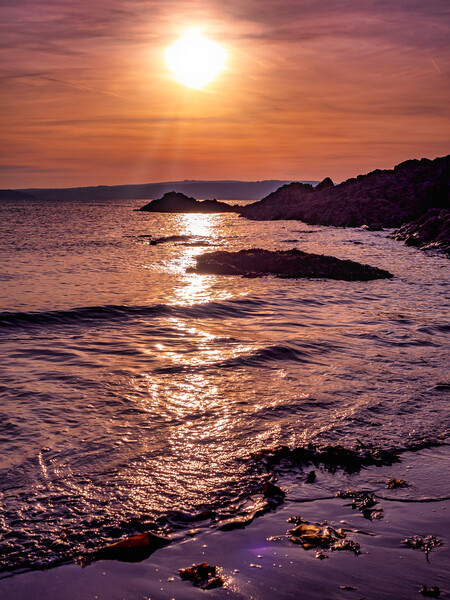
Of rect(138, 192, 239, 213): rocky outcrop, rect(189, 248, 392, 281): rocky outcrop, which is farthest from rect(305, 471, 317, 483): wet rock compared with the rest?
rect(138, 192, 239, 213): rocky outcrop

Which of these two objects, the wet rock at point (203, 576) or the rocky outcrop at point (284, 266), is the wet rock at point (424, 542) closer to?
the wet rock at point (203, 576)

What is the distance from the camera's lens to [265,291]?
773 inches

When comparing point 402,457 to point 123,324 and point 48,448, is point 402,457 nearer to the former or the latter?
point 48,448

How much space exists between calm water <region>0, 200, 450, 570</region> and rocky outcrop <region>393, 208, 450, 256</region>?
19016 millimetres

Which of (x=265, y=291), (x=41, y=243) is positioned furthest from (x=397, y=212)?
(x=265, y=291)

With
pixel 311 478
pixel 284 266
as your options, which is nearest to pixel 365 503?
pixel 311 478

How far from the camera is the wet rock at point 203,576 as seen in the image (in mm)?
3725

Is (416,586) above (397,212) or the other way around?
the other way around

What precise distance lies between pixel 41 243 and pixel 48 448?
123 feet

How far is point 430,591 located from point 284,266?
20.7 meters

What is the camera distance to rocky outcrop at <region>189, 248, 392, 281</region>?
74.9ft

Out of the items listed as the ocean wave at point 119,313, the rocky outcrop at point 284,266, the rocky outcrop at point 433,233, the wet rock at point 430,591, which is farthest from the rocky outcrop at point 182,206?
the wet rock at point 430,591

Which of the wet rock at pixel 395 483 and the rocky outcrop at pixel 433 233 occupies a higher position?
the rocky outcrop at pixel 433 233

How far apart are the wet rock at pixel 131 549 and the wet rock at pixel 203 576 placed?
1.35 ft
